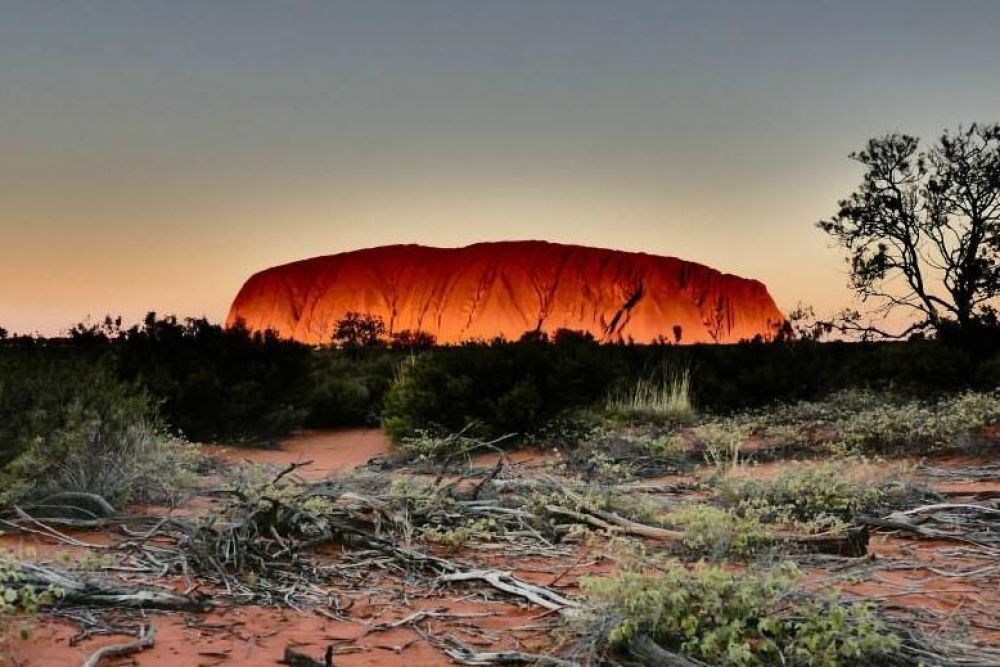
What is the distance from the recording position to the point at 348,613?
4.05 metres

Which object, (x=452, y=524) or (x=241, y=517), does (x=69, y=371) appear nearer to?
(x=241, y=517)

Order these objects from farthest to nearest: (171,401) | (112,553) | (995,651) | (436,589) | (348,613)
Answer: (171,401), (112,553), (436,589), (348,613), (995,651)

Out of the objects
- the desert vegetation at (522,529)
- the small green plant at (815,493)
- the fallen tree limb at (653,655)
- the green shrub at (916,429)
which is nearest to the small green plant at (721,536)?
the desert vegetation at (522,529)

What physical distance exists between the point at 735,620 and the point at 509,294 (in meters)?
56.0

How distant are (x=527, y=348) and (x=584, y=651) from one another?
992cm

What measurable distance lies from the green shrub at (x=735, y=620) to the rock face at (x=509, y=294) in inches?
2035

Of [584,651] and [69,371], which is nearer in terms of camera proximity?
[584,651]

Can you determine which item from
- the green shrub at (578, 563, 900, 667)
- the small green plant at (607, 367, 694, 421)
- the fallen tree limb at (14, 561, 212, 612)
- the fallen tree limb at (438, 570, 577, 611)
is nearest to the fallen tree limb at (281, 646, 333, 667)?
the fallen tree limb at (14, 561, 212, 612)

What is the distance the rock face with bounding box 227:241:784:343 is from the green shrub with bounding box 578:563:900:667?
5170cm

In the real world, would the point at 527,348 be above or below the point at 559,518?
above

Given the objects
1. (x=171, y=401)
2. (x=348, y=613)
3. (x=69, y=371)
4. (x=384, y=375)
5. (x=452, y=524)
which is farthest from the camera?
(x=384, y=375)

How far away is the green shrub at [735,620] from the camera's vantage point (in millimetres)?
3031

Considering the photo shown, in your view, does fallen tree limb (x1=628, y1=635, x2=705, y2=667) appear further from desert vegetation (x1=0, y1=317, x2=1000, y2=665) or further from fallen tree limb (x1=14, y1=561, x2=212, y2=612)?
fallen tree limb (x1=14, y1=561, x2=212, y2=612)

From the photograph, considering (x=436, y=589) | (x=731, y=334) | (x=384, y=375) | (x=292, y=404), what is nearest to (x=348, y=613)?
(x=436, y=589)
